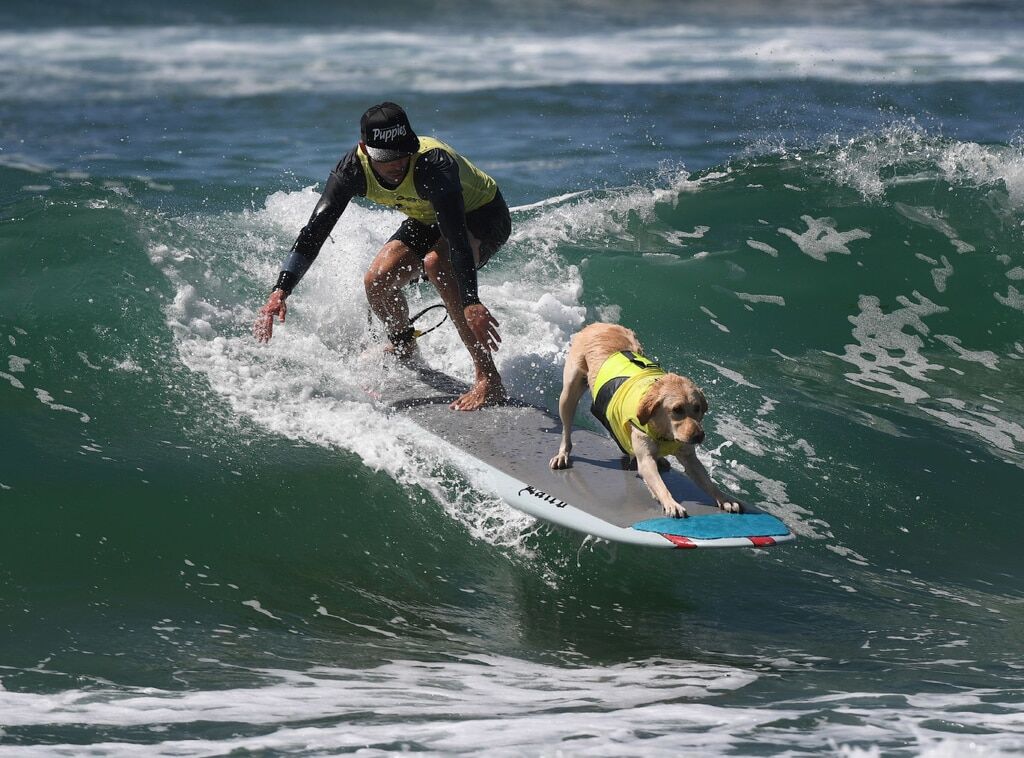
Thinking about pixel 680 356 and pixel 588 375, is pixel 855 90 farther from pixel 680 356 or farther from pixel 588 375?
pixel 588 375

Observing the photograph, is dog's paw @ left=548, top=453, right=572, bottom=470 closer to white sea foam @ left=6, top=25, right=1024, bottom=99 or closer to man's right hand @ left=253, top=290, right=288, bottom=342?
man's right hand @ left=253, top=290, right=288, bottom=342

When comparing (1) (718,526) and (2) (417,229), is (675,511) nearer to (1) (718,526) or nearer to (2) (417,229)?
(1) (718,526)

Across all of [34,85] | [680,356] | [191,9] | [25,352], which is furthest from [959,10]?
[25,352]

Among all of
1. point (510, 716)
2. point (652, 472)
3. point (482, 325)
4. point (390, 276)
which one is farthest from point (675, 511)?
point (390, 276)

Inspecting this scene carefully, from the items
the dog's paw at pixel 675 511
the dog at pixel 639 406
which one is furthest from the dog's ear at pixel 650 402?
the dog's paw at pixel 675 511

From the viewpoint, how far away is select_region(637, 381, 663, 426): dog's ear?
19.3 ft

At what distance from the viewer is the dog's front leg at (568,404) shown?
22.5 feet

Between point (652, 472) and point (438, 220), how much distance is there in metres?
2.24

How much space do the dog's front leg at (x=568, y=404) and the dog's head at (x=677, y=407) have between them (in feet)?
3.09

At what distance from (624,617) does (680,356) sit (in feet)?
12.9

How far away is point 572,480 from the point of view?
6762 millimetres

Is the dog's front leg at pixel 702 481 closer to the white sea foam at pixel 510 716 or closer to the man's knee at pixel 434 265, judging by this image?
the white sea foam at pixel 510 716

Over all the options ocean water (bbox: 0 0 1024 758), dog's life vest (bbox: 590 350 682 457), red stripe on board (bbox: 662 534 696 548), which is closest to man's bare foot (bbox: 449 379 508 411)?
ocean water (bbox: 0 0 1024 758)

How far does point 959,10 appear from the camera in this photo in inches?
1375
